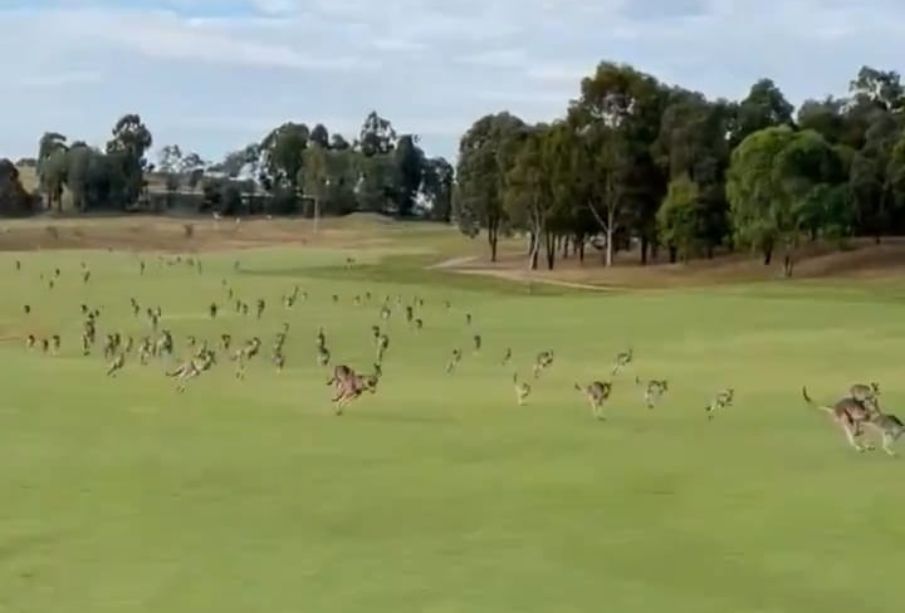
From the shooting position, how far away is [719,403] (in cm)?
1944

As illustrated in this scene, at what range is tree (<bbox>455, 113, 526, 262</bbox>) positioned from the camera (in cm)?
7531

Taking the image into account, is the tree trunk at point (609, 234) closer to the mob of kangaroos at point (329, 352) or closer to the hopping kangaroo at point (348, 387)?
the mob of kangaroos at point (329, 352)

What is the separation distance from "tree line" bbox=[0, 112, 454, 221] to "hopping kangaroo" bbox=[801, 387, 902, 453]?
105m

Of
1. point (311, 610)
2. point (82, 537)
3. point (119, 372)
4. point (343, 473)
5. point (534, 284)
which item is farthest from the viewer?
point (534, 284)

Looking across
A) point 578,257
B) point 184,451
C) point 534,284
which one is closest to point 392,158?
point 578,257

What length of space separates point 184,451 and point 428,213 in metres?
125

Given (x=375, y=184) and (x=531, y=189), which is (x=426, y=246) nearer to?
(x=531, y=189)

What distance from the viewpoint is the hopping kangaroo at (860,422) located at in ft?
50.6

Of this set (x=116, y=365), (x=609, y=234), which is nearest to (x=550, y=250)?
(x=609, y=234)

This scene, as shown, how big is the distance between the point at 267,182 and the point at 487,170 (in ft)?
239

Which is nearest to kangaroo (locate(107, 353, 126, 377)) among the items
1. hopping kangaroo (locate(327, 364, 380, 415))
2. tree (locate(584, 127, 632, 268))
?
hopping kangaroo (locate(327, 364, 380, 415))

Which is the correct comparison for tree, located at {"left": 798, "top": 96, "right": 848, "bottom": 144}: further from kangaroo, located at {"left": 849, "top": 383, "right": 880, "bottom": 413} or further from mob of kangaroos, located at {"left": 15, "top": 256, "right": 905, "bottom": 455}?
kangaroo, located at {"left": 849, "top": 383, "right": 880, "bottom": 413}

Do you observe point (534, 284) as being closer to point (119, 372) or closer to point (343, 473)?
point (119, 372)

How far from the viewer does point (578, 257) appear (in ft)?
259
